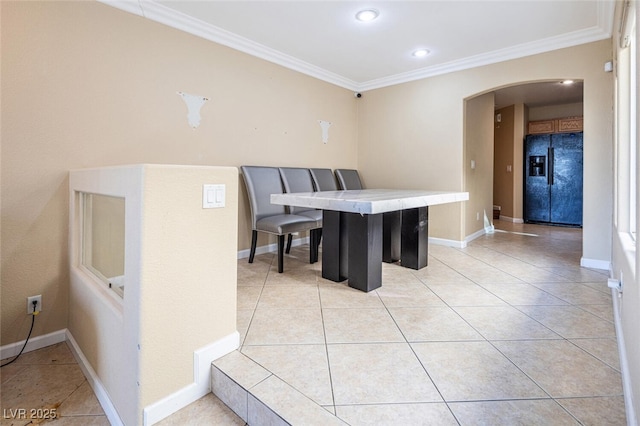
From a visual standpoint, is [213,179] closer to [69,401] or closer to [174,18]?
[69,401]

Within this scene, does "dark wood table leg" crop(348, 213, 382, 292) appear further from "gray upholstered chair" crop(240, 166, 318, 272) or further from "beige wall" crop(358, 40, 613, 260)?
"beige wall" crop(358, 40, 613, 260)

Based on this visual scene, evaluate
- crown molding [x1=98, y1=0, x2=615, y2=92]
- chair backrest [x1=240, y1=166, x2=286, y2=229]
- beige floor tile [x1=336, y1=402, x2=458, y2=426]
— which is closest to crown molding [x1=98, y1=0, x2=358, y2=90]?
crown molding [x1=98, y1=0, x2=615, y2=92]

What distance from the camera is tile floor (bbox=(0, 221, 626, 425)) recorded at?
3.92ft

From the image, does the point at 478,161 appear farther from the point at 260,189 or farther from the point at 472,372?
the point at 472,372

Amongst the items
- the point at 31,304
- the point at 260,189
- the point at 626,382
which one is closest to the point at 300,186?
the point at 260,189

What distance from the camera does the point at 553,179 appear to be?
622 centimetres

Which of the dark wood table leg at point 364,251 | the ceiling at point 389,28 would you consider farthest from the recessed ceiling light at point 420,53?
the dark wood table leg at point 364,251

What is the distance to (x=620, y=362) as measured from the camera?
144 cm

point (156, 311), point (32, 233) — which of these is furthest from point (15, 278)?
point (156, 311)

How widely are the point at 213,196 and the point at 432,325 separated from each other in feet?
4.69

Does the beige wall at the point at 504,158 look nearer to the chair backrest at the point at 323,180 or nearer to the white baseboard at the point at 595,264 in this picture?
the white baseboard at the point at 595,264

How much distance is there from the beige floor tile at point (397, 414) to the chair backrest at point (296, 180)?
7.86 ft

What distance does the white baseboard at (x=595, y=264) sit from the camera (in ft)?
9.70

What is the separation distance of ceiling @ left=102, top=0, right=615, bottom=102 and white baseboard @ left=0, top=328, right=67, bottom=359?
231 cm
